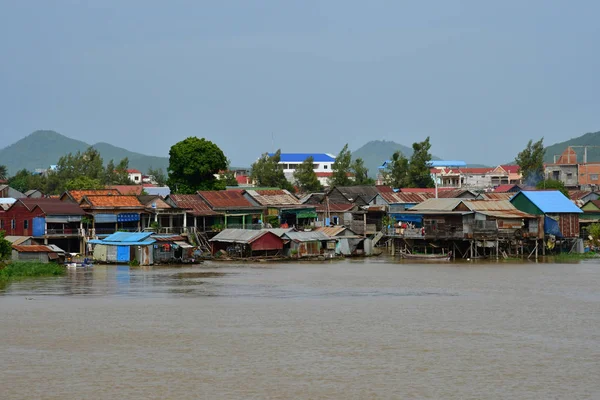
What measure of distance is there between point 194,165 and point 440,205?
58.9 feet

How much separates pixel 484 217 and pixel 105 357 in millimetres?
26472

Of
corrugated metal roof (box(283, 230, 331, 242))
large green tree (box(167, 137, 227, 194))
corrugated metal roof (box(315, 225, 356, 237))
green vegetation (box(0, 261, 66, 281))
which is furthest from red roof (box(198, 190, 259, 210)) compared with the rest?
green vegetation (box(0, 261, 66, 281))

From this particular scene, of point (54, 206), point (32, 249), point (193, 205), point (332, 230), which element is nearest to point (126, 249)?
point (32, 249)

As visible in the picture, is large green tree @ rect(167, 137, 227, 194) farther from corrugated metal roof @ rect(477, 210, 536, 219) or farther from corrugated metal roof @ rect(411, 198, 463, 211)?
corrugated metal roof @ rect(477, 210, 536, 219)

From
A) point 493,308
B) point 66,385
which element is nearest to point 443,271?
point 493,308

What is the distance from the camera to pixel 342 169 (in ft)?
235

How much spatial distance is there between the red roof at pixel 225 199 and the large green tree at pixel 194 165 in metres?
7.03

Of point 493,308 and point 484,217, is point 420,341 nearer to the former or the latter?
point 493,308

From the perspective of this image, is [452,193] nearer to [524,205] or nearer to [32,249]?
[524,205]

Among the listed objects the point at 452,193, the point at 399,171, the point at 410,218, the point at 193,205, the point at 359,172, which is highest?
the point at 359,172

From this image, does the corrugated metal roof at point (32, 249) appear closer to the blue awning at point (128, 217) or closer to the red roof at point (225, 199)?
the blue awning at point (128, 217)

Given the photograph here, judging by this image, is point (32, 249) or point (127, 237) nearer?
point (32, 249)

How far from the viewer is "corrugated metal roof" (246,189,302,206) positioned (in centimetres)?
4728

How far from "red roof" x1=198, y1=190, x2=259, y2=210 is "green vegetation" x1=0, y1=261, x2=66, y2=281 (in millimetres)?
12904
